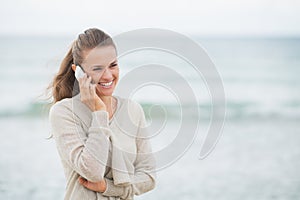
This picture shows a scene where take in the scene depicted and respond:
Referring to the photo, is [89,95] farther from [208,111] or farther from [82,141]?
[208,111]

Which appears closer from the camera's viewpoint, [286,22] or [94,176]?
[94,176]

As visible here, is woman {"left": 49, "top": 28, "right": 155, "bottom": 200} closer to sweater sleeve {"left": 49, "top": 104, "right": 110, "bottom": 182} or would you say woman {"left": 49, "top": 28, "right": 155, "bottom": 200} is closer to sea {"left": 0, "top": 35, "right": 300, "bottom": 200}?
sweater sleeve {"left": 49, "top": 104, "right": 110, "bottom": 182}

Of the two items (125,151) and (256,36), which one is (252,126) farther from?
(256,36)

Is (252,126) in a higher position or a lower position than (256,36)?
lower

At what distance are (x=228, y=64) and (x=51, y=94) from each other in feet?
55.2

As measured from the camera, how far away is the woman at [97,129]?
209cm

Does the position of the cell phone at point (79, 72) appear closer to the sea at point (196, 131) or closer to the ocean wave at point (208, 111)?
the sea at point (196, 131)

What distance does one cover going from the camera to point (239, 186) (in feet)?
20.4

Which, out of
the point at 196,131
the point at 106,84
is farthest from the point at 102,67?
the point at 196,131

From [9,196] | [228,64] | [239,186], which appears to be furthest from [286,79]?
[9,196]

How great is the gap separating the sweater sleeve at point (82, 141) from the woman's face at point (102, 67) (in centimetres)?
13

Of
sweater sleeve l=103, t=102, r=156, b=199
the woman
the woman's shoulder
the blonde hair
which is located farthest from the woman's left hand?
the blonde hair

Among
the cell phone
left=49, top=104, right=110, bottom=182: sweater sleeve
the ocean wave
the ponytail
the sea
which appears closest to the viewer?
left=49, top=104, right=110, bottom=182: sweater sleeve

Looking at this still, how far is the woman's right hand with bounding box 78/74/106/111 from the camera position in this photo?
2146 millimetres
